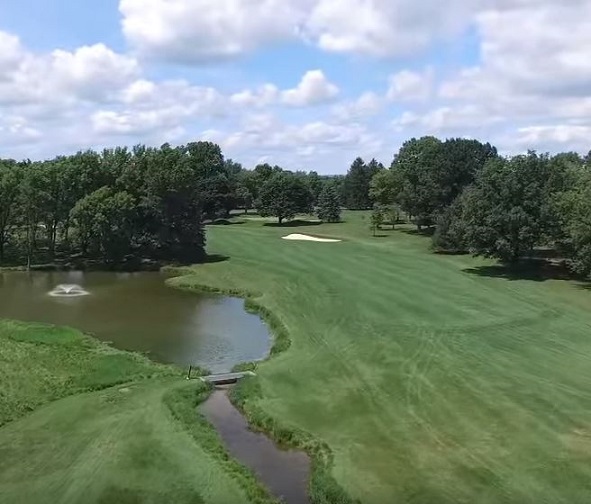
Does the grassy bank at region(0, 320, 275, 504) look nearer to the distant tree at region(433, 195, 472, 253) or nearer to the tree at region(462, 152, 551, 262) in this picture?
the tree at region(462, 152, 551, 262)

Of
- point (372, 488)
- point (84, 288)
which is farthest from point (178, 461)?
point (84, 288)

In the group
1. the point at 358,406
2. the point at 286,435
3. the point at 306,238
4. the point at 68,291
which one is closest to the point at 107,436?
the point at 286,435

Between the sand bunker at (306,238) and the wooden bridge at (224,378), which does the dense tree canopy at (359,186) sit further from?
the wooden bridge at (224,378)

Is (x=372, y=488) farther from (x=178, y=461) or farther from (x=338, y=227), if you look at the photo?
(x=338, y=227)

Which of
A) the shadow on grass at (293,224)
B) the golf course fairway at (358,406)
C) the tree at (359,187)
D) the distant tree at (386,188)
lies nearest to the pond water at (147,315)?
the golf course fairway at (358,406)

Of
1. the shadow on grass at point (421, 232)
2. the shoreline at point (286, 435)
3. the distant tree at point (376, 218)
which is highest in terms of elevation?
the distant tree at point (376, 218)

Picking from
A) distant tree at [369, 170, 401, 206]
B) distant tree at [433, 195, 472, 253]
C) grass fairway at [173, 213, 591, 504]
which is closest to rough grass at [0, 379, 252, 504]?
grass fairway at [173, 213, 591, 504]
